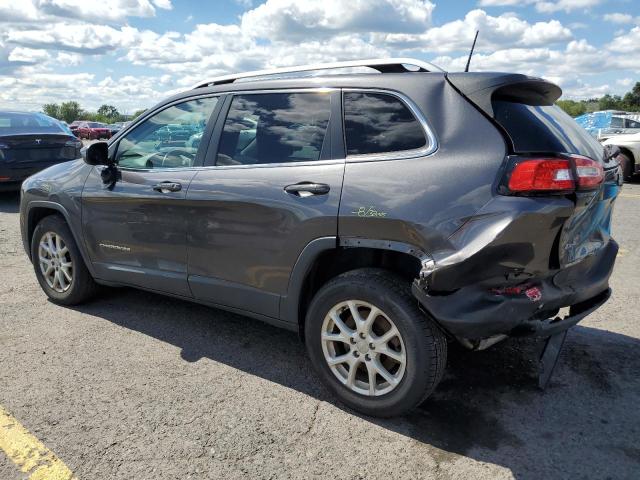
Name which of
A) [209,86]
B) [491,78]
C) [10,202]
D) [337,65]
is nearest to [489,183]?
[491,78]

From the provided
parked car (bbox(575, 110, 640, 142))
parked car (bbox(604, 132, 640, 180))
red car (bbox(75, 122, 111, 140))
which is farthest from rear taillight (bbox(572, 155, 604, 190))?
red car (bbox(75, 122, 111, 140))

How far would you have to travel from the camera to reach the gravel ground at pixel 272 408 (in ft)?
8.57

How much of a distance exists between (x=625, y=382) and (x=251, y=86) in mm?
2973

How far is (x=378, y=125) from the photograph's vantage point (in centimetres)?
298

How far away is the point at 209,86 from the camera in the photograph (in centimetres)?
388

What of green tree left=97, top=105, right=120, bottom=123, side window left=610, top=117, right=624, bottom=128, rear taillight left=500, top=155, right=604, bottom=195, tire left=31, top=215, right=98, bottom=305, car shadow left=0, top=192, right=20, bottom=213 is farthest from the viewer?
green tree left=97, top=105, right=120, bottom=123

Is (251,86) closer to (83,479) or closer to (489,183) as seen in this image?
(489,183)

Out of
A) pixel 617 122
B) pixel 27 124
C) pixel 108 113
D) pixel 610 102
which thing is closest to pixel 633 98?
pixel 610 102

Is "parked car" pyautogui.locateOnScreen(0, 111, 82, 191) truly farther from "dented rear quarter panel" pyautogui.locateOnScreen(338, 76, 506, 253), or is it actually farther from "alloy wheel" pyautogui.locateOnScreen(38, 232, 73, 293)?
"dented rear quarter panel" pyautogui.locateOnScreen(338, 76, 506, 253)

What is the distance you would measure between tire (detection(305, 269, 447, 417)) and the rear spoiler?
1.00m

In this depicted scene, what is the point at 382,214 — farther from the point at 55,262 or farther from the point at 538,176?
the point at 55,262

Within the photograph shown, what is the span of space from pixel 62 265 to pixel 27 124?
672cm

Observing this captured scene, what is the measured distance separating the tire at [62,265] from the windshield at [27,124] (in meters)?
5.85

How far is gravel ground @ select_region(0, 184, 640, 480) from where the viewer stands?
8.57 ft
